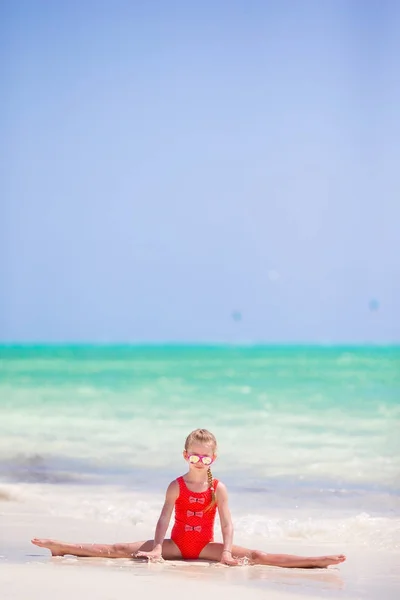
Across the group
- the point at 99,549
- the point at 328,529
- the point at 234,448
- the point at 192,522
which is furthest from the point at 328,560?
the point at 234,448

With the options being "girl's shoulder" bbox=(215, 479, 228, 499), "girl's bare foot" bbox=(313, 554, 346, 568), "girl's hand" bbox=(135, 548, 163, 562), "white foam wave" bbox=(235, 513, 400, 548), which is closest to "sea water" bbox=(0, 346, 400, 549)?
"white foam wave" bbox=(235, 513, 400, 548)

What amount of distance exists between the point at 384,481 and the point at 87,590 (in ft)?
8.31

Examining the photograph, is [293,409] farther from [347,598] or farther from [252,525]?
[347,598]

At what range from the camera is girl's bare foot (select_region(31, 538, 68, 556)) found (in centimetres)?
267

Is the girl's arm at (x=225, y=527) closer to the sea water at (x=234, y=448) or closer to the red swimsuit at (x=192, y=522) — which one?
the red swimsuit at (x=192, y=522)

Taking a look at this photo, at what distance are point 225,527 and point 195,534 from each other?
0.10m

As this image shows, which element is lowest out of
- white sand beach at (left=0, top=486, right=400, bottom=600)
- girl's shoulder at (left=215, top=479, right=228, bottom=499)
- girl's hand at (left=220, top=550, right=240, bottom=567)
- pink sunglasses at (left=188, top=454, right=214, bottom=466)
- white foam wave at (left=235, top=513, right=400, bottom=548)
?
white sand beach at (left=0, top=486, right=400, bottom=600)

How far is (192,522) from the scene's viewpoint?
8.96 ft

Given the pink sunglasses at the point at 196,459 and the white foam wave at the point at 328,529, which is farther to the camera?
the white foam wave at the point at 328,529

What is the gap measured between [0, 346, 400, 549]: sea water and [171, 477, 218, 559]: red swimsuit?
0.65 m

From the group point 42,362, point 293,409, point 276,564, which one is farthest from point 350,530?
point 42,362

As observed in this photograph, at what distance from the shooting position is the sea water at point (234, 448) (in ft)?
12.4

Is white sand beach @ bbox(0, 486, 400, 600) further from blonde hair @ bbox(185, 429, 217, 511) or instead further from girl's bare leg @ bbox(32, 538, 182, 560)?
blonde hair @ bbox(185, 429, 217, 511)

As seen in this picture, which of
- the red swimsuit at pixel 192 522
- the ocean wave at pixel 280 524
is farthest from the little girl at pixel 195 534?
the ocean wave at pixel 280 524
